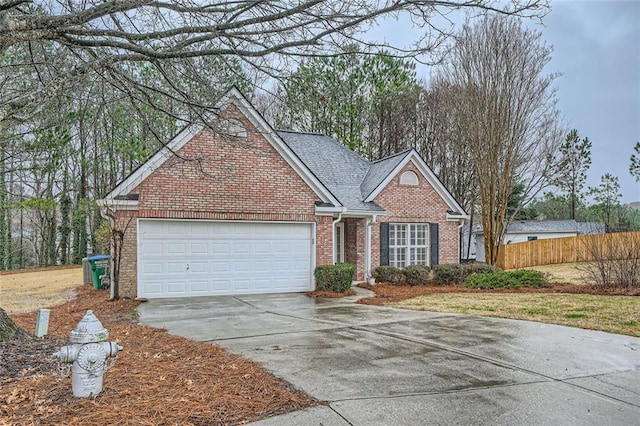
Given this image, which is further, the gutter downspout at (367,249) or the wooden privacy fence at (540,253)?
the wooden privacy fence at (540,253)

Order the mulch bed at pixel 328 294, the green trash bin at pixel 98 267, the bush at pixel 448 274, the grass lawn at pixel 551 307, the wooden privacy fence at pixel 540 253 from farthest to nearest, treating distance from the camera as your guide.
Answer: the wooden privacy fence at pixel 540 253 < the bush at pixel 448 274 < the green trash bin at pixel 98 267 < the mulch bed at pixel 328 294 < the grass lawn at pixel 551 307

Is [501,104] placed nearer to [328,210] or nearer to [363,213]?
[363,213]

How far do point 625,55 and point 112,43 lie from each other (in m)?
19.2

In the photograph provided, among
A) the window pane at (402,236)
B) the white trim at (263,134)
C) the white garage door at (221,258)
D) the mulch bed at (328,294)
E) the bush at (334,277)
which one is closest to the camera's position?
the white trim at (263,134)

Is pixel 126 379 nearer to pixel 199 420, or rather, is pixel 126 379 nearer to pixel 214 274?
pixel 199 420

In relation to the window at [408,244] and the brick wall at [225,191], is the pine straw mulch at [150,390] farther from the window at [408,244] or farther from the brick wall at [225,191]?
the window at [408,244]

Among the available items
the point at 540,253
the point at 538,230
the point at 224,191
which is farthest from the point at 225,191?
the point at 538,230

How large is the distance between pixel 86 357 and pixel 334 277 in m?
9.69

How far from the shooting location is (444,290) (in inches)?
551

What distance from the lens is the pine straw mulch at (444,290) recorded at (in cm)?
1152

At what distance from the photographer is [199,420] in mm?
3412

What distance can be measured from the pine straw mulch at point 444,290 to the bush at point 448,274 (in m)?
0.41

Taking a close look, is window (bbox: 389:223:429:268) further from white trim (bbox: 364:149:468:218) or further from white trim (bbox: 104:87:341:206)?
white trim (bbox: 104:87:341:206)

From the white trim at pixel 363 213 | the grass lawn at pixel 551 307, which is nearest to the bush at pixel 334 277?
the grass lawn at pixel 551 307
